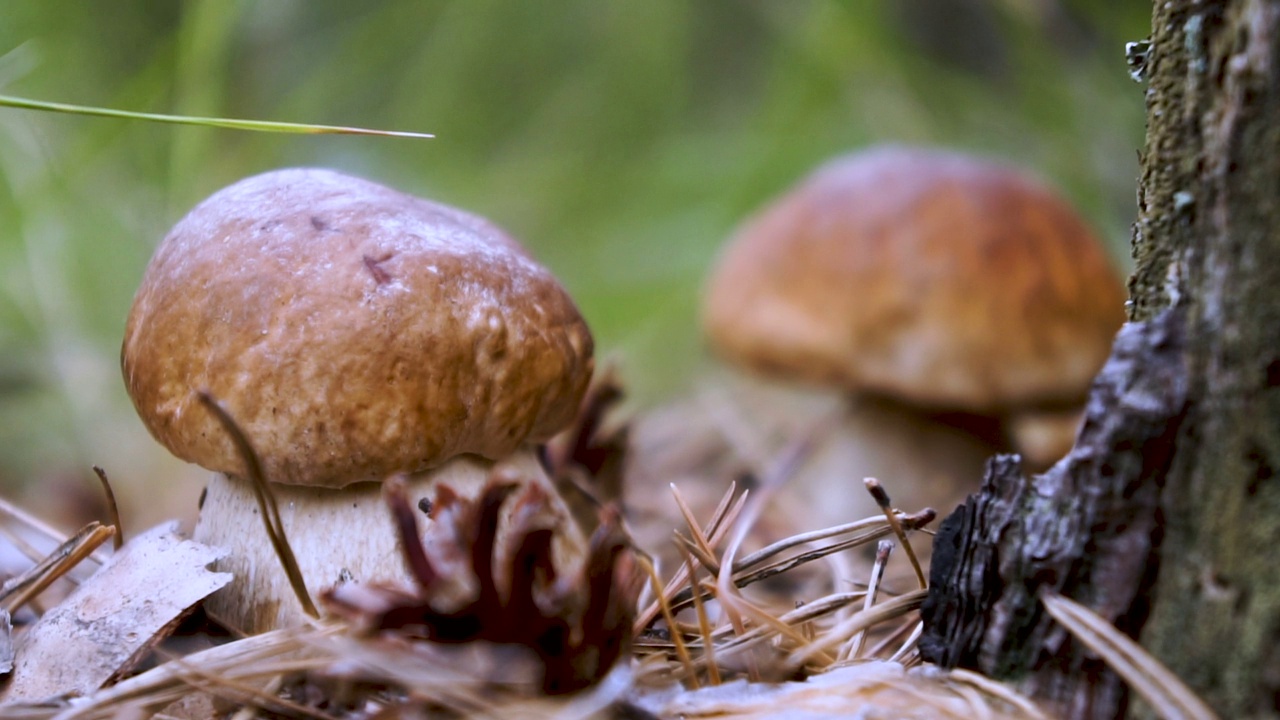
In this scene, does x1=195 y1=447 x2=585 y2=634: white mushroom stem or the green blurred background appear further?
the green blurred background

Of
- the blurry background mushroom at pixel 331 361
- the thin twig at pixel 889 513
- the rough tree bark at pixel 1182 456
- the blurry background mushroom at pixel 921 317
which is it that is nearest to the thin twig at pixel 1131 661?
the rough tree bark at pixel 1182 456

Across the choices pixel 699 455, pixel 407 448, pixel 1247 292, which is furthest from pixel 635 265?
pixel 1247 292

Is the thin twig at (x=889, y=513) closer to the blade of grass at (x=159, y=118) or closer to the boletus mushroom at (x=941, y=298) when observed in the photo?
the blade of grass at (x=159, y=118)

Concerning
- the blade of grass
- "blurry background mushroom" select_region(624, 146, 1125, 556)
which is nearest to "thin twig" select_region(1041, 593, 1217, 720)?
the blade of grass

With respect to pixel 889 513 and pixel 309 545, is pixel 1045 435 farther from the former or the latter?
pixel 309 545

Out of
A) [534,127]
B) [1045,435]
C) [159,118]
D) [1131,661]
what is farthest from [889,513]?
[534,127]

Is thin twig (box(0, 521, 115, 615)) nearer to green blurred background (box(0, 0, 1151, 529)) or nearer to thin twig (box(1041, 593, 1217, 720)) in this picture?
thin twig (box(1041, 593, 1217, 720))

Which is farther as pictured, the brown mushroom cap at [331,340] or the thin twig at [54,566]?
the thin twig at [54,566]
